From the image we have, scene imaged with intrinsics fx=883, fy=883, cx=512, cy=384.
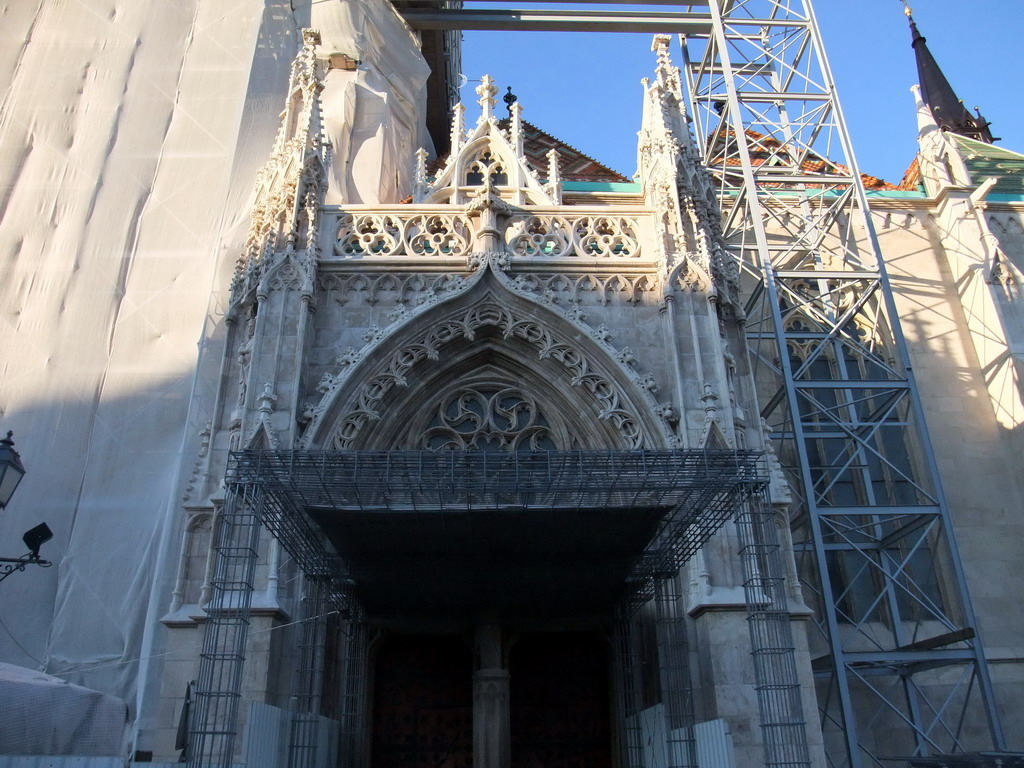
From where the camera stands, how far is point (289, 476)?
24.7 ft

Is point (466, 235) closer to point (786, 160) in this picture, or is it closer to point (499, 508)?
point (499, 508)

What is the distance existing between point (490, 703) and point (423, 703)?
1277 millimetres

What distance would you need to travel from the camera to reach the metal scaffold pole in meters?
12.4

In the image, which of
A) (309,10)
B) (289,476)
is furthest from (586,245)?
(309,10)

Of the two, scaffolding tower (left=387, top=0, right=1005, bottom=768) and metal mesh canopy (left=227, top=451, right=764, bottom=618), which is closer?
metal mesh canopy (left=227, top=451, right=764, bottom=618)

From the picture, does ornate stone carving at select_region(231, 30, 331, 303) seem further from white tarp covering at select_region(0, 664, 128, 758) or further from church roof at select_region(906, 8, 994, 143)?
church roof at select_region(906, 8, 994, 143)

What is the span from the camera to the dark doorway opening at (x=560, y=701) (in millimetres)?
10992

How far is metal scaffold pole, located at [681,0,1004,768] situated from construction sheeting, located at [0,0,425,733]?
308 inches

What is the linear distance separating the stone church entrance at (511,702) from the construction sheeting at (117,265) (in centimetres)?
302

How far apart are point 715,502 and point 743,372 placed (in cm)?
349

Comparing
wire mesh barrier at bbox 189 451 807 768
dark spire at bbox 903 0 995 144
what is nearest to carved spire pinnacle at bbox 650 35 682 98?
wire mesh barrier at bbox 189 451 807 768

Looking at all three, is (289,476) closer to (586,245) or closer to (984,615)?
(586,245)

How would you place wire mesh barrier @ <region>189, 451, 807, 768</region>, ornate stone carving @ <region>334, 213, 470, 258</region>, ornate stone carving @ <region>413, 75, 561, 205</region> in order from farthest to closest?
ornate stone carving @ <region>413, 75, 561, 205</region> < ornate stone carving @ <region>334, 213, 470, 258</region> < wire mesh barrier @ <region>189, 451, 807, 768</region>

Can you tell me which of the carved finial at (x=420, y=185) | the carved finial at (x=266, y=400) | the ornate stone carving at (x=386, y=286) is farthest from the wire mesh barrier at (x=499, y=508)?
the carved finial at (x=420, y=185)
